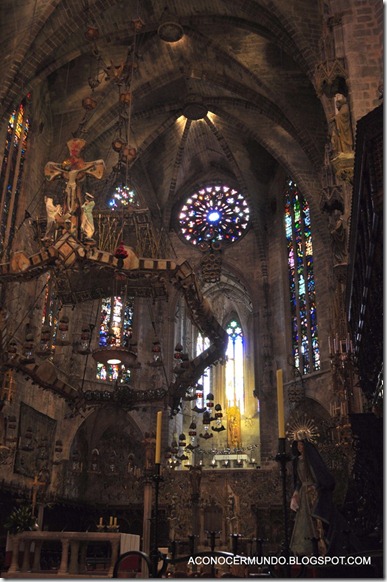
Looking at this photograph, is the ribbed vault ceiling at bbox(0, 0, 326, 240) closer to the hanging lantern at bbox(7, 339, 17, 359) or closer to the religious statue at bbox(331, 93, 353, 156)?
the hanging lantern at bbox(7, 339, 17, 359)

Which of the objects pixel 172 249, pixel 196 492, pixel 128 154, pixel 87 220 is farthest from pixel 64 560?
pixel 172 249

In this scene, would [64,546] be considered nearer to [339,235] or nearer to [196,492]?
[339,235]

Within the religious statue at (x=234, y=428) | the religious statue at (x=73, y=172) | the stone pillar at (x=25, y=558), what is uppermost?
the religious statue at (x=73, y=172)

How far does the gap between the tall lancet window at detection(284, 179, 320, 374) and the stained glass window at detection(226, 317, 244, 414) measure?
10.8 metres

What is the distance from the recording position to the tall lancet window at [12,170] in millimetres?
18469

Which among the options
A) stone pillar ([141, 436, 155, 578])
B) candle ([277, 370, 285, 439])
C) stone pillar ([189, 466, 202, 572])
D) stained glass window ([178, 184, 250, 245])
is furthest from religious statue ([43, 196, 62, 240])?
stained glass window ([178, 184, 250, 245])

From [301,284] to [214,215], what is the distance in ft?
22.7

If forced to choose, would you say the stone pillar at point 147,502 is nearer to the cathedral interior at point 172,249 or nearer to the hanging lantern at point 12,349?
the cathedral interior at point 172,249

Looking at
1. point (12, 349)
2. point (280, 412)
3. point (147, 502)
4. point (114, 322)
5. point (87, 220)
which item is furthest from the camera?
point (114, 322)

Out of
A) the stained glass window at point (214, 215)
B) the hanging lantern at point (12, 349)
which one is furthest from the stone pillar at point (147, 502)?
the stained glass window at point (214, 215)

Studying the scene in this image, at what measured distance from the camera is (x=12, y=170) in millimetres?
19359

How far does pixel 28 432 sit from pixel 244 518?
920 cm

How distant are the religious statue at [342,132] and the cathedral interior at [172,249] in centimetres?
5

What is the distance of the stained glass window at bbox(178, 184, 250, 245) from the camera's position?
28406 mm
